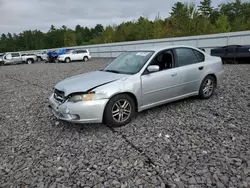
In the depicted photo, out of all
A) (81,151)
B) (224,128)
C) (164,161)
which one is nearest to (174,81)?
(224,128)

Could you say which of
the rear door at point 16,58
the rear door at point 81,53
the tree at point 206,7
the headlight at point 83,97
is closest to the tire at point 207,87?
the headlight at point 83,97

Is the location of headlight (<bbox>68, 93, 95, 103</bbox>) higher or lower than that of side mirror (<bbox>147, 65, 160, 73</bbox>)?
lower

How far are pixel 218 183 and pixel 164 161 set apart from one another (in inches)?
27.6

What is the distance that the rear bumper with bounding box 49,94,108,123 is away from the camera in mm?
3418

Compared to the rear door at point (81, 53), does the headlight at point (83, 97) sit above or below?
below

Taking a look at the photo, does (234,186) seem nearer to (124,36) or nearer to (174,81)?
(174,81)

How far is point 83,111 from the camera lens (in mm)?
3418

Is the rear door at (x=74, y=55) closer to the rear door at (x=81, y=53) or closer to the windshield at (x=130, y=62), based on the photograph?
the rear door at (x=81, y=53)

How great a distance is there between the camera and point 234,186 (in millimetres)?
2193

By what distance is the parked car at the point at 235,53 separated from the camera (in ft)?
35.9

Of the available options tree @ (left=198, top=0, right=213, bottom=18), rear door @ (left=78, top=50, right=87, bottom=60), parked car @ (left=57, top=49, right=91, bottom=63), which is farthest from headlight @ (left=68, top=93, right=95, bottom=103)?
tree @ (left=198, top=0, right=213, bottom=18)

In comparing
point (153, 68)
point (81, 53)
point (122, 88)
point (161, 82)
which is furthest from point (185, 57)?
point (81, 53)

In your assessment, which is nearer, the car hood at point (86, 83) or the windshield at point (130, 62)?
the car hood at point (86, 83)

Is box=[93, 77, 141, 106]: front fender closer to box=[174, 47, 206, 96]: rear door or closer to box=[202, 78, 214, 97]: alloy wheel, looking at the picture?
box=[174, 47, 206, 96]: rear door
